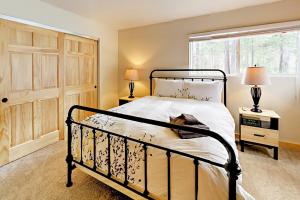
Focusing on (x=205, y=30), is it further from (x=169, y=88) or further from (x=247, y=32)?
(x=169, y=88)

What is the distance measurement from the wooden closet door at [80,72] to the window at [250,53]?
6.81ft

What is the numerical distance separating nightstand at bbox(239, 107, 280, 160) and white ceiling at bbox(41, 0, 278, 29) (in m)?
1.74

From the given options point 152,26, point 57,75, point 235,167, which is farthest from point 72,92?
point 235,167

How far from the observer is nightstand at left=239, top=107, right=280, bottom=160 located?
2.39 m

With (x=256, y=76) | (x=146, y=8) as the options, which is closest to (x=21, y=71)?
(x=146, y=8)

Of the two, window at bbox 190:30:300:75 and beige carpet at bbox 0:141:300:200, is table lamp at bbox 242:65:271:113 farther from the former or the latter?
beige carpet at bbox 0:141:300:200

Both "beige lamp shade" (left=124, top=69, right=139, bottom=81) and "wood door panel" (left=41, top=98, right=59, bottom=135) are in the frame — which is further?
"beige lamp shade" (left=124, top=69, right=139, bottom=81)

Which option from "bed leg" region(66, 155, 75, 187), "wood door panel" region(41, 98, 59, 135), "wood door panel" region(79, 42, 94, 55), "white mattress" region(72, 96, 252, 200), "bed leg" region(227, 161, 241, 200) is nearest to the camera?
"bed leg" region(227, 161, 241, 200)

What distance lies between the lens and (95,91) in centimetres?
380

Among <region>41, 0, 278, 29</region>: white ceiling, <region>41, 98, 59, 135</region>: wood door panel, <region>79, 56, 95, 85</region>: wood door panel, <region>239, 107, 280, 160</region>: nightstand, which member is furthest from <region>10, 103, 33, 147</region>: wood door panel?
<region>239, 107, 280, 160</region>: nightstand

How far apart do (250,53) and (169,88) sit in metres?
1.48

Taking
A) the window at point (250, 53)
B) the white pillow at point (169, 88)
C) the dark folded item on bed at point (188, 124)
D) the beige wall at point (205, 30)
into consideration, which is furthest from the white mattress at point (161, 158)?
the window at point (250, 53)

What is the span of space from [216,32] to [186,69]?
2.72 feet

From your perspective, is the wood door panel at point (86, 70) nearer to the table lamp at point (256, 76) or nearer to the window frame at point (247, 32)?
the window frame at point (247, 32)
